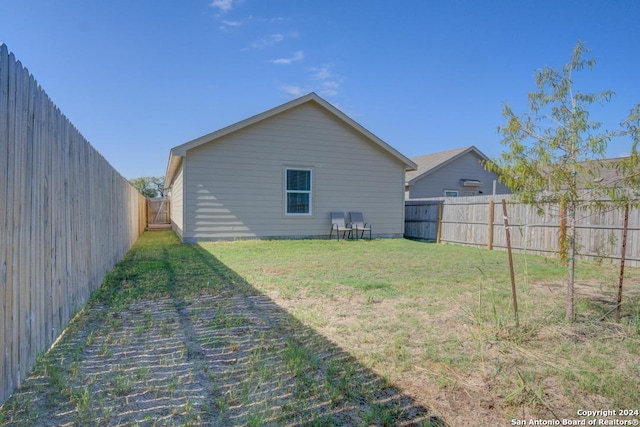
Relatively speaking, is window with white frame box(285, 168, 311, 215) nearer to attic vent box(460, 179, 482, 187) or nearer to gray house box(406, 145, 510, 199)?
gray house box(406, 145, 510, 199)

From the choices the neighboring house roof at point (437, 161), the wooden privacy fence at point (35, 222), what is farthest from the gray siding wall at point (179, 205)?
the neighboring house roof at point (437, 161)

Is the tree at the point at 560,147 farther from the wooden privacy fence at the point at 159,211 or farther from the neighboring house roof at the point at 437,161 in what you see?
the wooden privacy fence at the point at 159,211

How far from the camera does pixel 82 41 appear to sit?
896cm

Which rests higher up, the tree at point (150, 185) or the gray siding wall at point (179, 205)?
the tree at point (150, 185)

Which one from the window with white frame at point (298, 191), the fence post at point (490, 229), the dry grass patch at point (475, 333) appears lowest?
the dry grass patch at point (475, 333)

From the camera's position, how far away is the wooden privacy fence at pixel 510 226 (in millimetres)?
7473

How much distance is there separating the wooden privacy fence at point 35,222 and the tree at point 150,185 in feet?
130

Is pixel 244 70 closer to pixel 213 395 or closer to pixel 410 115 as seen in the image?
pixel 410 115

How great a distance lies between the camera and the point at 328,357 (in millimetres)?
2672

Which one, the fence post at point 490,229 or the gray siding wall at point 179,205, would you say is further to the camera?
the gray siding wall at point 179,205

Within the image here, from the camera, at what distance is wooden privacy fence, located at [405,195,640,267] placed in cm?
747

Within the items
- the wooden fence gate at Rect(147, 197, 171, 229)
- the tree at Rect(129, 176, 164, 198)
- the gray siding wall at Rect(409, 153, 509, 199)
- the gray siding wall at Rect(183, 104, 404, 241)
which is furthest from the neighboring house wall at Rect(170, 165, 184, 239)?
the tree at Rect(129, 176, 164, 198)

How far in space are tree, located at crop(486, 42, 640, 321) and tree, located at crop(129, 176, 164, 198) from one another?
135ft

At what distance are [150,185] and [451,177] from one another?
3593 centimetres
